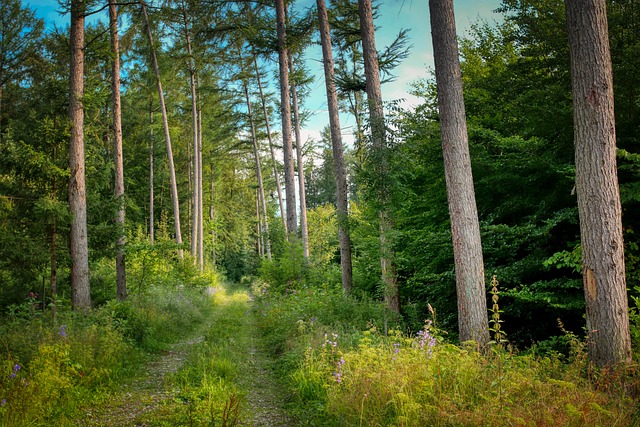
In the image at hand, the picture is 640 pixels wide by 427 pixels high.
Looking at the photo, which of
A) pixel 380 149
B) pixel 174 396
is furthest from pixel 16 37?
pixel 174 396

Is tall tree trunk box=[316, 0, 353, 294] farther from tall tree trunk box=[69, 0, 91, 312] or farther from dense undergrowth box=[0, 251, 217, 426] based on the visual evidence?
tall tree trunk box=[69, 0, 91, 312]

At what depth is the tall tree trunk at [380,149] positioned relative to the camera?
788 cm

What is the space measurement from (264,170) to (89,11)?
2124cm

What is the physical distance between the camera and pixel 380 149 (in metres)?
7.90

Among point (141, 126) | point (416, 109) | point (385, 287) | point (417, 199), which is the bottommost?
point (385, 287)

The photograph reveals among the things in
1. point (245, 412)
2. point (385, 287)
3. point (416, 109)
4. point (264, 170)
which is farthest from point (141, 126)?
point (245, 412)

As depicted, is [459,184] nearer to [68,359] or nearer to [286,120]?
[68,359]

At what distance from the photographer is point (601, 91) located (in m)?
4.82

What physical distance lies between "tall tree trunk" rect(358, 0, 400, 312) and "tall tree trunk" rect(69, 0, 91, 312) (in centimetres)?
661

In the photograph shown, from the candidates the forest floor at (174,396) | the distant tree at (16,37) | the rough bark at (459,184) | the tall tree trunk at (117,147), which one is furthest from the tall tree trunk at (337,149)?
the distant tree at (16,37)

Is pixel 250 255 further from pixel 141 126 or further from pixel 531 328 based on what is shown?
pixel 531 328

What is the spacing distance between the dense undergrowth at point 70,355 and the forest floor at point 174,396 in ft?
0.76

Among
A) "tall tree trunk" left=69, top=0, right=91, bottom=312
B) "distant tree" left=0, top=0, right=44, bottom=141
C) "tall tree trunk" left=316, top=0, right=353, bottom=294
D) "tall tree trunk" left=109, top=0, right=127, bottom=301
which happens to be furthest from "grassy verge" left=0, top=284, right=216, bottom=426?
"distant tree" left=0, top=0, right=44, bottom=141

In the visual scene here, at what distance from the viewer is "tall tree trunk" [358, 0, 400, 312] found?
788cm
